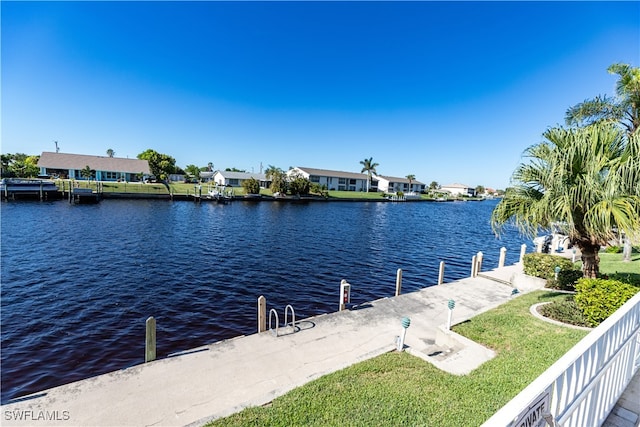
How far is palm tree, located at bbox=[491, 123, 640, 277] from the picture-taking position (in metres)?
7.96

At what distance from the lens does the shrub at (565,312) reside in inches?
361

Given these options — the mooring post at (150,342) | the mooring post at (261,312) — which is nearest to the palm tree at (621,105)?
the mooring post at (261,312)

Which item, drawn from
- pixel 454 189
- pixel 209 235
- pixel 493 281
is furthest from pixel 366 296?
pixel 454 189

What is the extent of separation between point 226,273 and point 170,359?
1112 cm

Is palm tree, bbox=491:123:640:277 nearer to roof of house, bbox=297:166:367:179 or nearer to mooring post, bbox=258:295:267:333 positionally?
mooring post, bbox=258:295:267:333

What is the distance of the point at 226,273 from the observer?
64.2 feet

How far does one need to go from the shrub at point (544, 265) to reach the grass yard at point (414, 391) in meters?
7.03

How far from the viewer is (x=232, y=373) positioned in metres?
7.95

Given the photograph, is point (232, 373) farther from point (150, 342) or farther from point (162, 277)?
point (162, 277)

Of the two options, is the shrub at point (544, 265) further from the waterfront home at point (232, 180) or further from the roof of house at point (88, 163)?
the roof of house at point (88, 163)

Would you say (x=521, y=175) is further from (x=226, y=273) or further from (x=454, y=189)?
(x=454, y=189)

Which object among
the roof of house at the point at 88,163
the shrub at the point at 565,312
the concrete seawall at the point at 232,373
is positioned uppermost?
the roof of house at the point at 88,163

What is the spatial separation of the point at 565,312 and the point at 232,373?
394 inches

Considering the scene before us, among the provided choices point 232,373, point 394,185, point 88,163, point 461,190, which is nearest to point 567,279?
point 232,373
